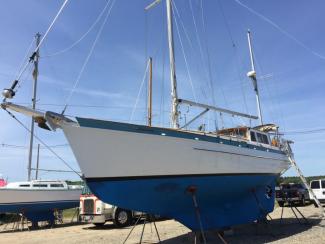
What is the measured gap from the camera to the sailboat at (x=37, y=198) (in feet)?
63.3

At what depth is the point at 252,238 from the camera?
39.0 ft

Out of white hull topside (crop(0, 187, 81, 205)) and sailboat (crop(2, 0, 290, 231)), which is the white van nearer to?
sailboat (crop(2, 0, 290, 231))

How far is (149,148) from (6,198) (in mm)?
12714

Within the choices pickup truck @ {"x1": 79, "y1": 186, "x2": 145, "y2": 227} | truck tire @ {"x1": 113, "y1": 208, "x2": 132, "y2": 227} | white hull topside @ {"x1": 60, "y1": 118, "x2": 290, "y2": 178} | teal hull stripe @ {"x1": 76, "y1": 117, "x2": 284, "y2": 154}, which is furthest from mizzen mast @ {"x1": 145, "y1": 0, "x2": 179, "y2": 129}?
truck tire @ {"x1": 113, "y1": 208, "x2": 132, "y2": 227}

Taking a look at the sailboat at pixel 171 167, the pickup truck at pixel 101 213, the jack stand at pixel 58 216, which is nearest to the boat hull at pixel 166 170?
the sailboat at pixel 171 167

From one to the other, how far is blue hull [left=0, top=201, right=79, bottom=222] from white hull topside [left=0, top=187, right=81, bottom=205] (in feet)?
0.56

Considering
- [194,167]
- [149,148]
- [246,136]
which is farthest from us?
[246,136]

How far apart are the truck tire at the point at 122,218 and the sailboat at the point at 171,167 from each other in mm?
6280

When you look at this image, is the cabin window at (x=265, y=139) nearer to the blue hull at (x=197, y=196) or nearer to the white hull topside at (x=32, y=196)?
the blue hull at (x=197, y=196)

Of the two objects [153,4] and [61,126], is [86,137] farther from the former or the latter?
[153,4]

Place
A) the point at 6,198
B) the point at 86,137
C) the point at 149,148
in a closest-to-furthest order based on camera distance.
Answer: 1. the point at 86,137
2. the point at 149,148
3. the point at 6,198

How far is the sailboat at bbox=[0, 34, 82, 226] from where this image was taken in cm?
1928

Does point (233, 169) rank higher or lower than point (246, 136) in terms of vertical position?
lower

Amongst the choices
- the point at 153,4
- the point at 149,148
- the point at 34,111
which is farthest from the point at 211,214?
the point at 153,4
